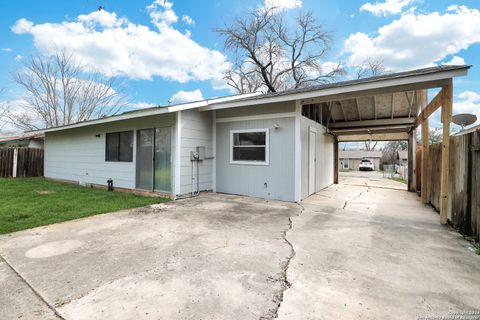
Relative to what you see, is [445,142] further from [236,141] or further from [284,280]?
[236,141]

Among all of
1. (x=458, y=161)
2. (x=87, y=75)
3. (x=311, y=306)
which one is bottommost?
(x=311, y=306)

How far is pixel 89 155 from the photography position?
31.7 ft

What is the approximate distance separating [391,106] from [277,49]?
14.5m

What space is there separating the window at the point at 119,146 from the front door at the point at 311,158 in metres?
5.75

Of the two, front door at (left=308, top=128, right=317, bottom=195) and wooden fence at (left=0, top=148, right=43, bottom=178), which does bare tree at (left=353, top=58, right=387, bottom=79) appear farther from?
wooden fence at (left=0, top=148, right=43, bottom=178)

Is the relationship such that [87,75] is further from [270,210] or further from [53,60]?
[270,210]

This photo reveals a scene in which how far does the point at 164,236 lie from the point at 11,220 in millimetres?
3158

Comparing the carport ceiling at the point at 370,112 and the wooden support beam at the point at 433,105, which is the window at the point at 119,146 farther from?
the wooden support beam at the point at 433,105

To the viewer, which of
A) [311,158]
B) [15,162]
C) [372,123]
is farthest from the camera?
[15,162]

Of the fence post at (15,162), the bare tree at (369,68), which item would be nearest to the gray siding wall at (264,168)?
the fence post at (15,162)

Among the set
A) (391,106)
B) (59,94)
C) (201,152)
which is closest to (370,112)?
(391,106)

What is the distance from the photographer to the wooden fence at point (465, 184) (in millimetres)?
3564

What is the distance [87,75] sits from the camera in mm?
20516

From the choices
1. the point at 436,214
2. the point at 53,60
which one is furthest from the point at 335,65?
the point at 53,60
